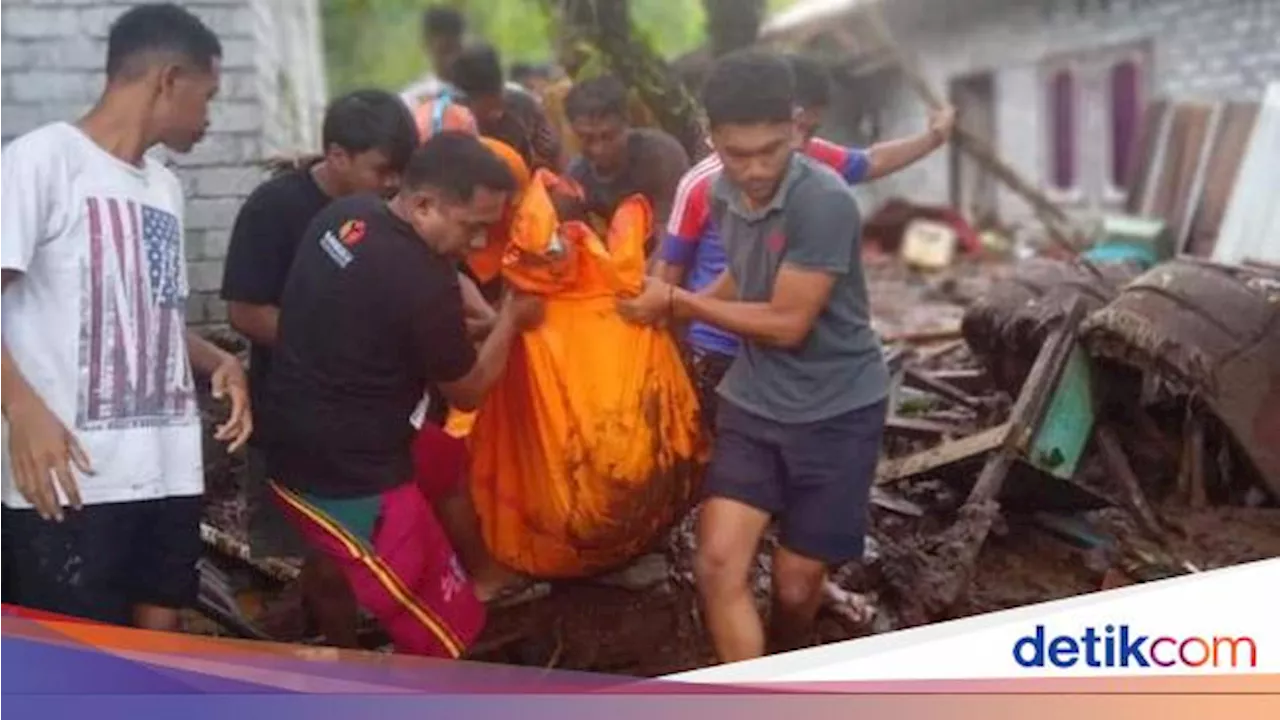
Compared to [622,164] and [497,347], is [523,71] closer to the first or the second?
[622,164]

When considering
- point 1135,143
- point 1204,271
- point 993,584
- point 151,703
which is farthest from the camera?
point 1135,143

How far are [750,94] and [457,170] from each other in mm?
505

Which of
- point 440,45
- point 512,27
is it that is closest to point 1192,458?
point 440,45

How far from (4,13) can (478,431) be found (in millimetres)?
1020

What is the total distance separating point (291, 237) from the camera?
2812 millimetres

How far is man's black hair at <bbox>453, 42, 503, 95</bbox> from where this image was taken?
3262mm

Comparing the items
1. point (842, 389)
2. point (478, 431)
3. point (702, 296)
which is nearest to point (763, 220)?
point (702, 296)

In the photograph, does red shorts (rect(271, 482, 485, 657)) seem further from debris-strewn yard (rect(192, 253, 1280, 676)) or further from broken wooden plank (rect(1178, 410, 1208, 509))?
broken wooden plank (rect(1178, 410, 1208, 509))

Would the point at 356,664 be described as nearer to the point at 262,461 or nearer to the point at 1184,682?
the point at 262,461

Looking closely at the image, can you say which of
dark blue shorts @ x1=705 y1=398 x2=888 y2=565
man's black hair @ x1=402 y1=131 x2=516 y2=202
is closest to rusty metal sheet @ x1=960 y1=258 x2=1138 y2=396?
dark blue shorts @ x1=705 y1=398 x2=888 y2=565

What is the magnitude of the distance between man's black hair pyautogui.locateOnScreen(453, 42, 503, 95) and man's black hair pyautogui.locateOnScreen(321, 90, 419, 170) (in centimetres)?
36

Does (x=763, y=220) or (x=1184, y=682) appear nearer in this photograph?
(x=1184, y=682)

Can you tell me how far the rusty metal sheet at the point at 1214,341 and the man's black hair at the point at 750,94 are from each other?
2.75 ft

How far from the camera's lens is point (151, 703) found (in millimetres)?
2445
